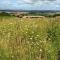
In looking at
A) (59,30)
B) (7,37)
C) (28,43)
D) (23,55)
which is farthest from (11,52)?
(59,30)

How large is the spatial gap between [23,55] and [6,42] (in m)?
1.13

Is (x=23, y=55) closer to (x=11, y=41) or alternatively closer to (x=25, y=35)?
(x=11, y=41)

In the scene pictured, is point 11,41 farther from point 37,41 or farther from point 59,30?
point 59,30

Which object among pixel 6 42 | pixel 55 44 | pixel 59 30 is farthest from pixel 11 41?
pixel 59 30

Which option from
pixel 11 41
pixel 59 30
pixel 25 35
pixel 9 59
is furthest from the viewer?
pixel 59 30

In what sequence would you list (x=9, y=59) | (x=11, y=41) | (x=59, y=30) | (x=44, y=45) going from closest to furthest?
(x=9, y=59)
(x=44, y=45)
(x=11, y=41)
(x=59, y=30)

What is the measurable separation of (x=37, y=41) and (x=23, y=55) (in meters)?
1.26

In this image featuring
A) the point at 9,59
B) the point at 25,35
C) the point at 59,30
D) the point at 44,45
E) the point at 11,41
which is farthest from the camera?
the point at 59,30

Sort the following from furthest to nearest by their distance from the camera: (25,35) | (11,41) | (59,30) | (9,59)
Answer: (59,30) → (25,35) → (11,41) → (9,59)

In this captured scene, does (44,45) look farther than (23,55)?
Yes

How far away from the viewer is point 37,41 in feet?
24.3

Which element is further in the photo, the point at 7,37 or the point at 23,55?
the point at 7,37

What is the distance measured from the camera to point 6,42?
723 centimetres

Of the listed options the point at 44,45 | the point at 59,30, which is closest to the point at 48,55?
the point at 44,45
